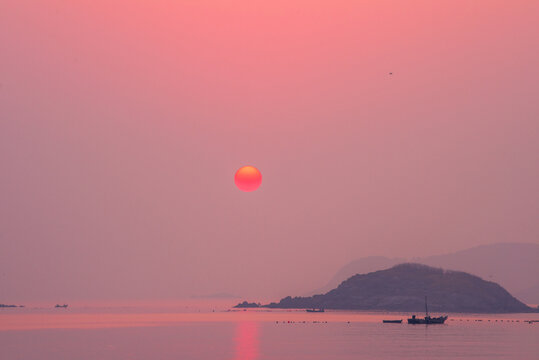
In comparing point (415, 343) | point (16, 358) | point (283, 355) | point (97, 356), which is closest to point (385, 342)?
point (415, 343)

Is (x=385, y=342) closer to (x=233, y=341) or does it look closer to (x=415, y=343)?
(x=415, y=343)

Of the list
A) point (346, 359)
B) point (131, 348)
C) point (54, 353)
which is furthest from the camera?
point (131, 348)

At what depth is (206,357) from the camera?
4579 inches

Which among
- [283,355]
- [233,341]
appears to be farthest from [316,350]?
[233,341]

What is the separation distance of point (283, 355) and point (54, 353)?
36.8m

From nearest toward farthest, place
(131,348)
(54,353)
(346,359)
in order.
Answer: (346,359) → (54,353) → (131,348)

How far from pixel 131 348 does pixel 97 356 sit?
16.9m

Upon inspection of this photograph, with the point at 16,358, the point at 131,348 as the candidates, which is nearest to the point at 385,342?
the point at 131,348

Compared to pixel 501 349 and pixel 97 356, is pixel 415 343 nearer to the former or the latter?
pixel 501 349

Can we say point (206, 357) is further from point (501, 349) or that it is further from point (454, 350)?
point (501, 349)

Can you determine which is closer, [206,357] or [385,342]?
[206,357]

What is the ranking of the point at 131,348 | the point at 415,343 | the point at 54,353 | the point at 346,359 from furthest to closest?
the point at 415,343 < the point at 131,348 < the point at 54,353 < the point at 346,359

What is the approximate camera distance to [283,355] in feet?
389

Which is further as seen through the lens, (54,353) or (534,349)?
(534,349)
